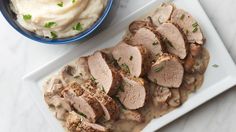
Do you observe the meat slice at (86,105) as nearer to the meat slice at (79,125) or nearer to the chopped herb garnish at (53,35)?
the meat slice at (79,125)

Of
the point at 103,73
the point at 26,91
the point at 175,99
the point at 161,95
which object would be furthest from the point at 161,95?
the point at 26,91

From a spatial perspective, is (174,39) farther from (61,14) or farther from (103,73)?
(61,14)

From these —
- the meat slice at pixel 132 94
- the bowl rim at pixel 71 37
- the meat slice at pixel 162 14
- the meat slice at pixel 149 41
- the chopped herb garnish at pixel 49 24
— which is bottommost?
the meat slice at pixel 132 94

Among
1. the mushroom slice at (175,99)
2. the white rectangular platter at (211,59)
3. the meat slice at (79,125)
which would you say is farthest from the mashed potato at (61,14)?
the mushroom slice at (175,99)

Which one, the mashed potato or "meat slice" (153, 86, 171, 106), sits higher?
the mashed potato

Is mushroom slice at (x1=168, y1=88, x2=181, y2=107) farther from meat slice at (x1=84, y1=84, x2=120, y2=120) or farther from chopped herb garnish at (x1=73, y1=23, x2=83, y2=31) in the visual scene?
chopped herb garnish at (x1=73, y1=23, x2=83, y2=31)

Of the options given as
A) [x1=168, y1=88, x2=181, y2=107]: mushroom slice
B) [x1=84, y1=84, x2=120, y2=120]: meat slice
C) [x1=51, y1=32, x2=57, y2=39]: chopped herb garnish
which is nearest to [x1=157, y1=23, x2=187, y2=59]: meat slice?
[x1=168, y1=88, x2=181, y2=107]: mushroom slice
